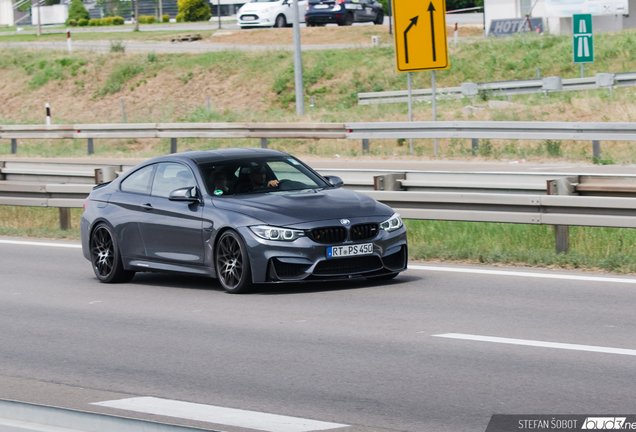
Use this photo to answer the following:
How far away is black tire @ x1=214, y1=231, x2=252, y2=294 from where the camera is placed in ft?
31.2

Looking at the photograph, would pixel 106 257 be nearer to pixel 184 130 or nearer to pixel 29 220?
pixel 29 220

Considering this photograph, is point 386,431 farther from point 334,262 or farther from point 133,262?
point 133,262

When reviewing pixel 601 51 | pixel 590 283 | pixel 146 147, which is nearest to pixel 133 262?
pixel 590 283

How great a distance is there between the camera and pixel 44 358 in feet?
24.6

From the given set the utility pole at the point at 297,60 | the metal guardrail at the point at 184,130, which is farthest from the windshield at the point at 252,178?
the utility pole at the point at 297,60

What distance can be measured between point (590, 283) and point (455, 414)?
4569 millimetres

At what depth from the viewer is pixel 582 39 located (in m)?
26.9

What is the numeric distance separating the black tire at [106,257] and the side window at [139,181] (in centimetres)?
48

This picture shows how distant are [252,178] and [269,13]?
42450 mm

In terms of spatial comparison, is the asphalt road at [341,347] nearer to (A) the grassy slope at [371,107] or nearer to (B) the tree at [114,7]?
(A) the grassy slope at [371,107]

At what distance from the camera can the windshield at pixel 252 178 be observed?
1025cm

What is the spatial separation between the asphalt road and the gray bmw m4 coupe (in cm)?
27

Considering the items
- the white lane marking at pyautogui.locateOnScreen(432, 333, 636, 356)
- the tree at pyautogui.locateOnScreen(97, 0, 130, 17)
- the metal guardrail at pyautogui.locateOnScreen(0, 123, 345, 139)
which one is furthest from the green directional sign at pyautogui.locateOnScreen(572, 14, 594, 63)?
the tree at pyautogui.locateOnScreen(97, 0, 130, 17)

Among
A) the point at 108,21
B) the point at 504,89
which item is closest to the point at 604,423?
the point at 504,89
